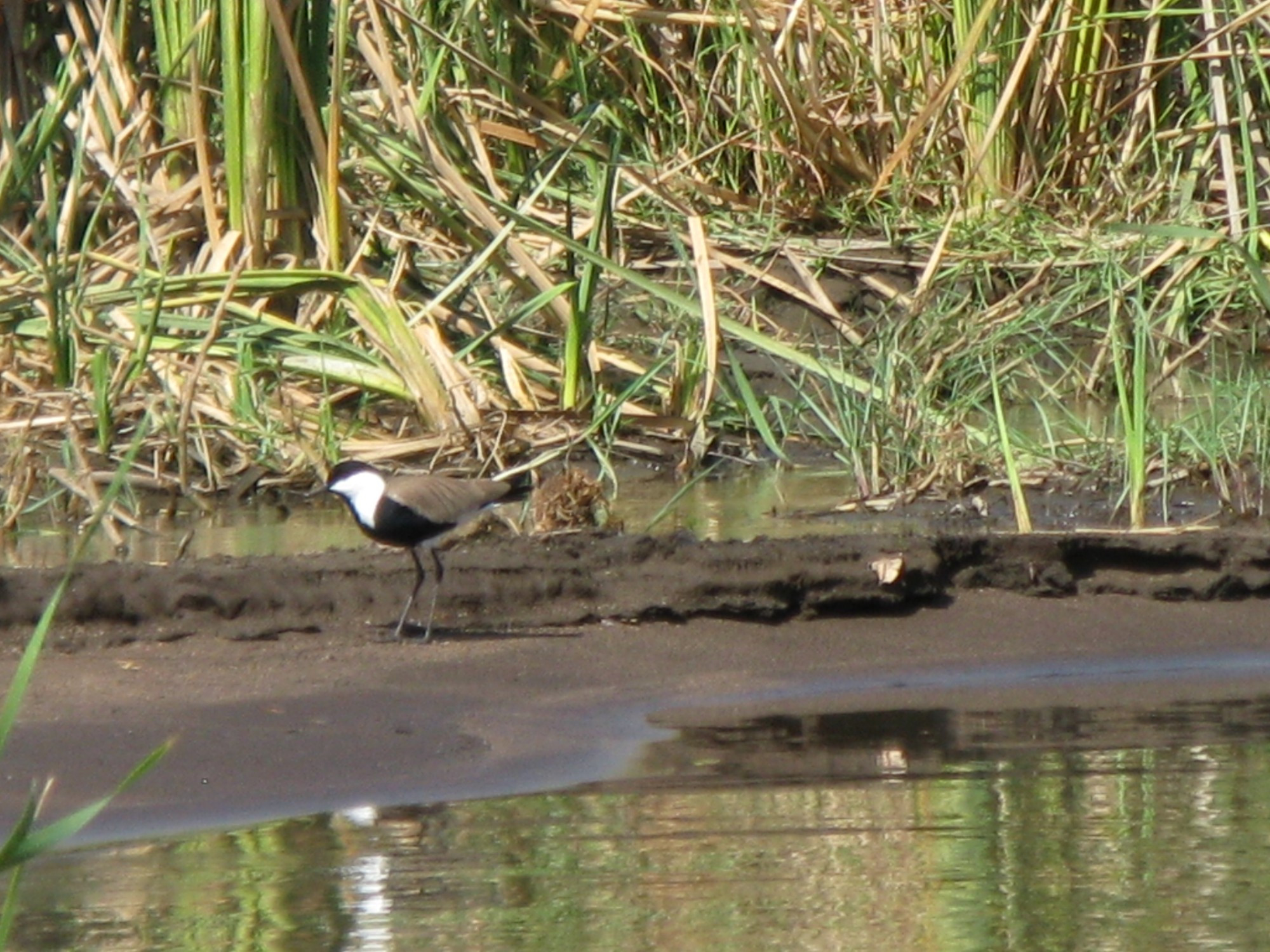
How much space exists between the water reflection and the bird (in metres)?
1.17

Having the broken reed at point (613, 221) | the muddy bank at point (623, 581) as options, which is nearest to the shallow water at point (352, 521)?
the broken reed at point (613, 221)

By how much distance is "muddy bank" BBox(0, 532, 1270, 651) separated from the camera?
5734 millimetres

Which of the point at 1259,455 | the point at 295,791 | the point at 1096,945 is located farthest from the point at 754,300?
the point at 1096,945

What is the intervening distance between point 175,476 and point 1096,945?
4640mm

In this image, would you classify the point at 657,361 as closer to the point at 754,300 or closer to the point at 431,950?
the point at 754,300

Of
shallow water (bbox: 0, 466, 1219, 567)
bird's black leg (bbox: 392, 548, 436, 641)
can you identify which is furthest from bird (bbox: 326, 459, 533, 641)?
shallow water (bbox: 0, 466, 1219, 567)

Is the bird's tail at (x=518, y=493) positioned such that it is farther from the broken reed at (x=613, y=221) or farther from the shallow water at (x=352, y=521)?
the broken reed at (x=613, y=221)

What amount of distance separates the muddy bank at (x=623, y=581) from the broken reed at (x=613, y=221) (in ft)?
1.50

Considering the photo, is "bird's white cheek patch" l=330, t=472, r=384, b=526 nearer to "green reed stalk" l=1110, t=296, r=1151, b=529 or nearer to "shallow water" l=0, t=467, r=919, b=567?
"shallow water" l=0, t=467, r=919, b=567

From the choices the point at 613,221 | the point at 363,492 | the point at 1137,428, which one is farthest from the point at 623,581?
the point at 613,221

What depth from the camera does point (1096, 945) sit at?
145 inches

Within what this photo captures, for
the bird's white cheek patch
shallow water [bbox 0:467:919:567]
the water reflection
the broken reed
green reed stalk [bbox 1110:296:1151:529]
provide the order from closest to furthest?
the water reflection
the bird's white cheek patch
green reed stalk [bbox 1110:296:1151:529]
shallow water [bbox 0:467:919:567]
the broken reed

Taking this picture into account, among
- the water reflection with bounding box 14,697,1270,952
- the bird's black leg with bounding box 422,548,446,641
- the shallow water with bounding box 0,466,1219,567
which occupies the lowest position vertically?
the water reflection with bounding box 14,697,1270,952

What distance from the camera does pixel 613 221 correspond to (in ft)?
29.7
